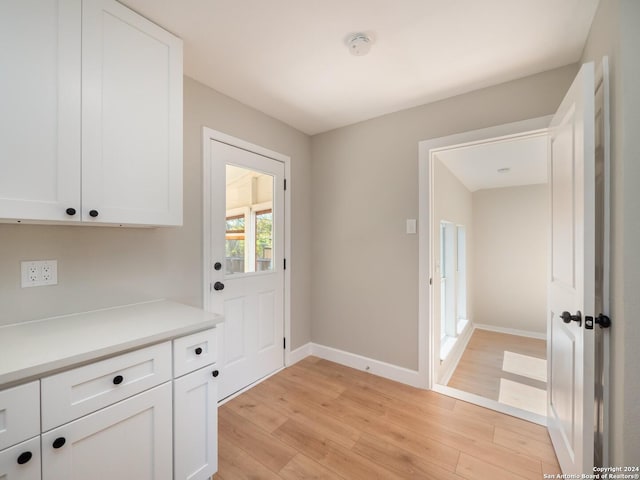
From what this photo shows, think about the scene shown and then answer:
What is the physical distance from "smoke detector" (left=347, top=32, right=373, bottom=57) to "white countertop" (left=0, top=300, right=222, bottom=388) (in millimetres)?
1719

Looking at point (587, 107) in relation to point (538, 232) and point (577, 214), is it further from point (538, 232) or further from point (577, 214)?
point (538, 232)

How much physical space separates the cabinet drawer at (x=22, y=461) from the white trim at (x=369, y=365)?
2.31m

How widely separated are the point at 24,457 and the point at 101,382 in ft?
0.82

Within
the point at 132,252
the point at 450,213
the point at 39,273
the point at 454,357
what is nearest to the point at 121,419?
the point at 39,273

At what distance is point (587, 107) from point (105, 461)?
2.38m

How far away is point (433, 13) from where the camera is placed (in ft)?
4.69

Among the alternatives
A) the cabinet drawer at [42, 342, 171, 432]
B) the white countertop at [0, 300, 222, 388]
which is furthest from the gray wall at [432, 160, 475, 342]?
the cabinet drawer at [42, 342, 171, 432]

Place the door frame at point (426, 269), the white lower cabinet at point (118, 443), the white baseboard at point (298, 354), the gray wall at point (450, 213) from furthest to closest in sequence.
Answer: the white baseboard at point (298, 354) → the gray wall at point (450, 213) → the door frame at point (426, 269) → the white lower cabinet at point (118, 443)

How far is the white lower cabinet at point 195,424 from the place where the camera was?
127cm

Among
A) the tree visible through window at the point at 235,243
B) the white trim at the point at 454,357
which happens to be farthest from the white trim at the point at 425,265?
the tree visible through window at the point at 235,243

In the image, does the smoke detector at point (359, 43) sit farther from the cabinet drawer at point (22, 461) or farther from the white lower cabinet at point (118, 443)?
the cabinet drawer at point (22, 461)

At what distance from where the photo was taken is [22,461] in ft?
2.84

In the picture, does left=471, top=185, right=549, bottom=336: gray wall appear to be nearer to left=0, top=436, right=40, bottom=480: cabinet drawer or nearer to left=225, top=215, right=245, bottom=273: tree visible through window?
left=225, top=215, right=245, bottom=273: tree visible through window

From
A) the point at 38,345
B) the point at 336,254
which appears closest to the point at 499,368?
the point at 336,254
